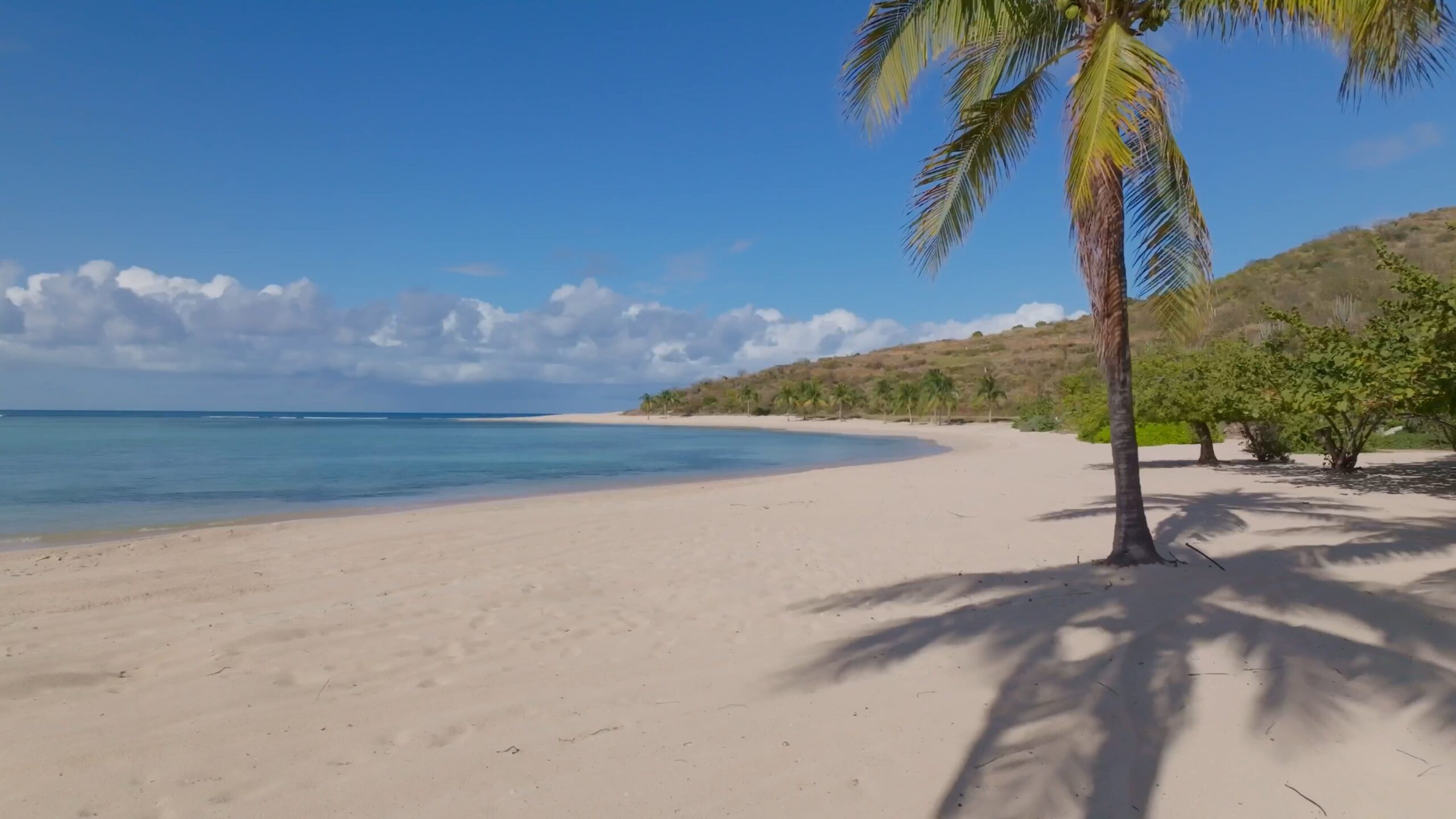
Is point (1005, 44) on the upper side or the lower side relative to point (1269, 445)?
upper

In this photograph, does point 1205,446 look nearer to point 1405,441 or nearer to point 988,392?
point 1405,441

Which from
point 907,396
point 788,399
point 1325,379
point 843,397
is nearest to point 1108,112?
point 1325,379

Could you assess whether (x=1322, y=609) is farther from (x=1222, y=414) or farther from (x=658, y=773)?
(x=1222, y=414)

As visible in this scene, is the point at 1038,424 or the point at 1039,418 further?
the point at 1039,418

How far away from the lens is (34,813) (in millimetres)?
3219

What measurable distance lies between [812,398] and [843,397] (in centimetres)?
432

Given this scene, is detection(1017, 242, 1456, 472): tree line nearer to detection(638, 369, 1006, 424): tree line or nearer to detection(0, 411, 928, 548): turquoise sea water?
detection(0, 411, 928, 548): turquoise sea water

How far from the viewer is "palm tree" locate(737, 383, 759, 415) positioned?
336ft

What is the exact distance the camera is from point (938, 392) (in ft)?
229

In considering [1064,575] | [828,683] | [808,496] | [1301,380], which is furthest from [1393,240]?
[828,683]

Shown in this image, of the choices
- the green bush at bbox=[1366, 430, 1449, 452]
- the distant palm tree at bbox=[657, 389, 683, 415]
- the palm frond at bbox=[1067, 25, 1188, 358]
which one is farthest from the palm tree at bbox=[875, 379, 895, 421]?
the palm frond at bbox=[1067, 25, 1188, 358]

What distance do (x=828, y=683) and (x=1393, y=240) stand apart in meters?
69.3

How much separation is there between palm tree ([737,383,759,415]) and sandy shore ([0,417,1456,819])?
9312 cm

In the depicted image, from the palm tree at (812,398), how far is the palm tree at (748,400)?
423 inches
